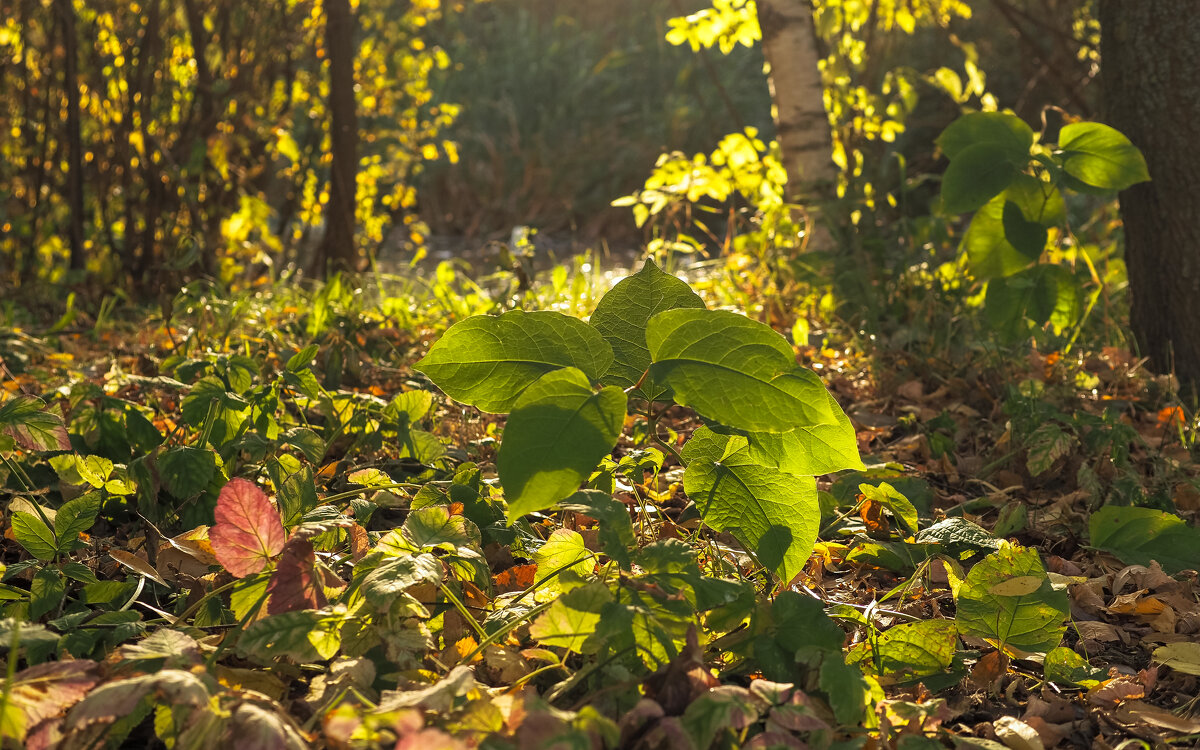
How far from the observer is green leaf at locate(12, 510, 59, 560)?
3.98 feet

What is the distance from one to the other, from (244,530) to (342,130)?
2.91 meters

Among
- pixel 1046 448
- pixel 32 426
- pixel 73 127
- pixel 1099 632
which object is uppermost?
pixel 73 127

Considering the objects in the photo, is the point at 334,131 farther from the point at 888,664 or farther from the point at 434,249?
the point at 434,249

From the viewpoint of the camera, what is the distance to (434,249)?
7988 mm

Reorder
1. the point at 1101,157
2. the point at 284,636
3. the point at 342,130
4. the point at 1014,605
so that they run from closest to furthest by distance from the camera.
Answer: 1. the point at 284,636
2. the point at 1014,605
3. the point at 1101,157
4. the point at 342,130

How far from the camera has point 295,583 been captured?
1.04 m

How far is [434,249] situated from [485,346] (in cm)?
709

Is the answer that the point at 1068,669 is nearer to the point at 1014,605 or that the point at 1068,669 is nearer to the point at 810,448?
the point at 1014,605

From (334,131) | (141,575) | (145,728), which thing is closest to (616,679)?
(145,728)

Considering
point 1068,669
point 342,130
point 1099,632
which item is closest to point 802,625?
point 1068,669

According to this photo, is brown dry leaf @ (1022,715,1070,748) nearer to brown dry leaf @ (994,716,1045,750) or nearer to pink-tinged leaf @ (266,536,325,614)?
brown dry leaf @ (994,716,1045,750)

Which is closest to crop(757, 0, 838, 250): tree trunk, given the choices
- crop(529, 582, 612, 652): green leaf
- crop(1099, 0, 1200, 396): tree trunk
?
crop(1099, 0, 1200, 396): tree trunk

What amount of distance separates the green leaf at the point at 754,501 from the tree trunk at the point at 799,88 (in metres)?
2.27

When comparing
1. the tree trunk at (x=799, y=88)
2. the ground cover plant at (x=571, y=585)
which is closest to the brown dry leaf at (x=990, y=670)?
the ground cover plant at (x=571, y=585)
